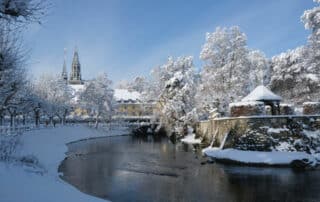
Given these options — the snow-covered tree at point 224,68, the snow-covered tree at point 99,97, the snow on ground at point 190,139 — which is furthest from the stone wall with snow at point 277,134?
the snow-covered tree at point 99,97

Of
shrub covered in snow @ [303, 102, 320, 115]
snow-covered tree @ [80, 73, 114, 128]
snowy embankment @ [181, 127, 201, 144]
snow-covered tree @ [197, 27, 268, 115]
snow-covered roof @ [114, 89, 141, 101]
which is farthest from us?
snow-covered roof @ [114, 89, 141, 101]

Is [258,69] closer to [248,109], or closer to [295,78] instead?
[295,78]

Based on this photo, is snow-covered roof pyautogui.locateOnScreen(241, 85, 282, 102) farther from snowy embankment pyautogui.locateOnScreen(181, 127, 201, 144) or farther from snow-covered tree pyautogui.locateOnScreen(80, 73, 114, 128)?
snow-covered tree pyautogui.locateOnScreen(80, 73, 114, 128)

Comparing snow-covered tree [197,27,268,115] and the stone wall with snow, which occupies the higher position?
snow-covered tree [197,27,268,115]

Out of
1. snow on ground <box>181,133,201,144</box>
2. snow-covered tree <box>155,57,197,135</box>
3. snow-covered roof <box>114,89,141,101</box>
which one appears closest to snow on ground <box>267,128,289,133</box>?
snow on ground <box>181,133,201,144</box>

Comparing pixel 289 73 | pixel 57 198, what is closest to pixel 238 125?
pixel 57 198

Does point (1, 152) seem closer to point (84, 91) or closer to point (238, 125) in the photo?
point (238, 125)

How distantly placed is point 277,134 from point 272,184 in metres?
8.82

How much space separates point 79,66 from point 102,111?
227 feet

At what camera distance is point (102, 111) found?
196 feet

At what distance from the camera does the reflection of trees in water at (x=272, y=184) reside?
44.6 feet

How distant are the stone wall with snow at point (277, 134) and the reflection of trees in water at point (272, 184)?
11.3 feet

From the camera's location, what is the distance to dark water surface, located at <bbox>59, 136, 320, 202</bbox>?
44.6ft

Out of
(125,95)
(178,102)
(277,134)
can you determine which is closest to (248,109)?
(277,134)
